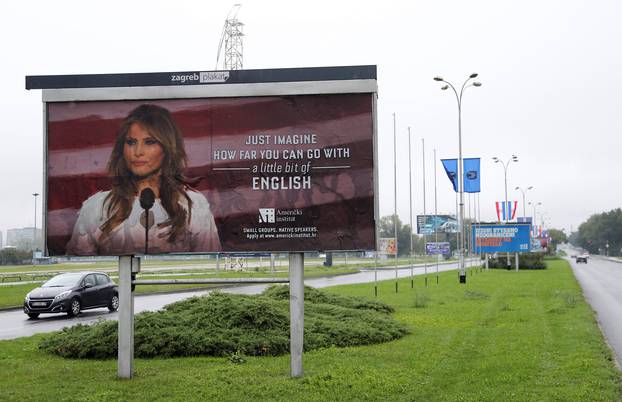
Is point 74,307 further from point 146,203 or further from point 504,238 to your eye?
point 504,238

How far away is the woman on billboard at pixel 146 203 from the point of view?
31.5 ft

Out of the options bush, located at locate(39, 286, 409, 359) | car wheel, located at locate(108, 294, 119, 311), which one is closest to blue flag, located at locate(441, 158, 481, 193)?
car wheel, located at locate(108, 294, 119, 311)

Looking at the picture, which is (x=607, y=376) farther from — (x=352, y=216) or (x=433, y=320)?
(x=433, y=320)

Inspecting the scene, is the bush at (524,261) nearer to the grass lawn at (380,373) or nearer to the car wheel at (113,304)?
the car wheel at (113,304)

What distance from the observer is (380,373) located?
981cm

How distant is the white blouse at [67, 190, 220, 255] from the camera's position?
31.4 ft

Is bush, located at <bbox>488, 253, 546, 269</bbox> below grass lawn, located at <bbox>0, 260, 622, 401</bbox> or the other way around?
below

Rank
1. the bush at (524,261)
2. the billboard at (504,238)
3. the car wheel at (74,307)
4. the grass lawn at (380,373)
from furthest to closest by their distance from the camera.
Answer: the bush at (524,261) → the billboard at (504,238) → the car wheel at (74,307) → the grass lawn at (380,373)

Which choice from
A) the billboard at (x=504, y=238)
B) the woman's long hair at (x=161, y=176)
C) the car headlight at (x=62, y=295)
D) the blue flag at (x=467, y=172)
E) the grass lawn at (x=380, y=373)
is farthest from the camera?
the billboard at (x=504, y=238)

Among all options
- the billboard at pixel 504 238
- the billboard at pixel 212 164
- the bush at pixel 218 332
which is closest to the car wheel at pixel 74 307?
the bush at pixel 218 332

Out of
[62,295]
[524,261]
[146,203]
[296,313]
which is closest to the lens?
[296,313]

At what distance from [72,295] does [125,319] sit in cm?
1323

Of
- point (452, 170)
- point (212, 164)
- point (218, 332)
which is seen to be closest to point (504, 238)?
point (452, 170)

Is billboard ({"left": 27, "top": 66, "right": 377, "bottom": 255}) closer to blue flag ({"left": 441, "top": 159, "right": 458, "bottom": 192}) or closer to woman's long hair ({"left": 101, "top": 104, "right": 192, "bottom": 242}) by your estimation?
woman's long hair ({"left": 101, "top": 104, "right": 192, "bottom": 242})
